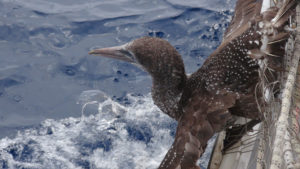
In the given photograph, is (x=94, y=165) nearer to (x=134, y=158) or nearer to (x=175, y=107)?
(x=134, y=158)

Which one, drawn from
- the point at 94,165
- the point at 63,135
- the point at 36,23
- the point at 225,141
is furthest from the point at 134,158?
the point at 36,23

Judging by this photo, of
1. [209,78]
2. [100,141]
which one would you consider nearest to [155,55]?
[209,78]

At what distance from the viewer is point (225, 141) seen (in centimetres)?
311

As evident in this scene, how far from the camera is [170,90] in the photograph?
3.24 meters

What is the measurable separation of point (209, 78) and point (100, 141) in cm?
147

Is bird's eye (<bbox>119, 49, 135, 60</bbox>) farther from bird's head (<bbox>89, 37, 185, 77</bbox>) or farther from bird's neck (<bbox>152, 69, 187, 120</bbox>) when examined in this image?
bird's neck (<bbox>152, 69, 187, 120</bbox>)

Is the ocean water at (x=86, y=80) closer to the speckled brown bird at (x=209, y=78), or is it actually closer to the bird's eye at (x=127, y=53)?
the speckled brown bird at (x=209, y=78)

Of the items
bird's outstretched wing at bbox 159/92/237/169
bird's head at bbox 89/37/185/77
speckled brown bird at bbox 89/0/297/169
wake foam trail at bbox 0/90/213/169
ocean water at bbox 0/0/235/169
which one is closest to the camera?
bird's outstretched wing at bbox 159/92/237/169

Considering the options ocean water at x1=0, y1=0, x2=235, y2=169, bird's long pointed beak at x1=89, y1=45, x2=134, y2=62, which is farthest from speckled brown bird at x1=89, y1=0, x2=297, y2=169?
ocean water at x1=0, y1=0, x2=235, y2=169

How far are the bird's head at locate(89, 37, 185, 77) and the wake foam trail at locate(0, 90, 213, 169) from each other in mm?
1013

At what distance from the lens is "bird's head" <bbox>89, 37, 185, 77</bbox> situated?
3004mm

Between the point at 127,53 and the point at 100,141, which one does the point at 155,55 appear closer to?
the point at 127,53

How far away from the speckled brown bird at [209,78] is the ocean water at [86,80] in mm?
810

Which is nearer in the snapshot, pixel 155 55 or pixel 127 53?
pixel 155 55
